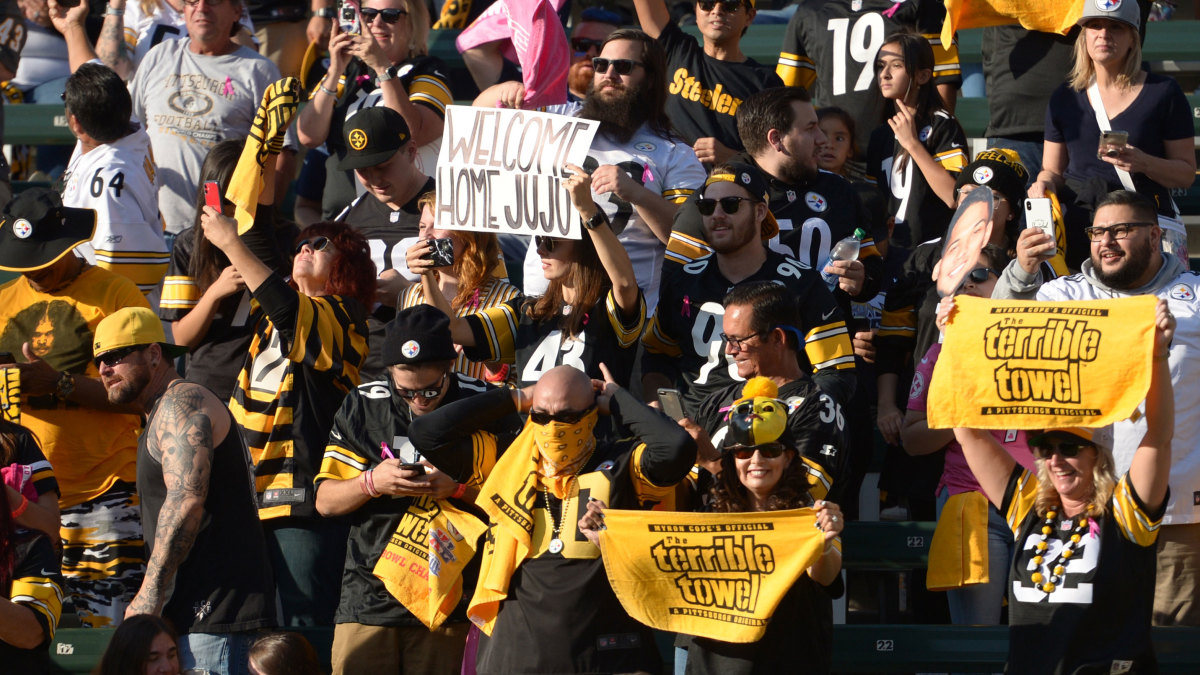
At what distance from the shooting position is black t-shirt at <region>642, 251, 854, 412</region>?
5.96 meters

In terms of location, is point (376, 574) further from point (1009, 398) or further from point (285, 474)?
point (1009, 398)

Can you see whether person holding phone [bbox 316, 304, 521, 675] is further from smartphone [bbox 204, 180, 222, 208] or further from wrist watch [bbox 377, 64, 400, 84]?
wrist watch [bbox 377, 64, 400, 84]

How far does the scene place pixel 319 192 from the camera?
Answer: 8.67m

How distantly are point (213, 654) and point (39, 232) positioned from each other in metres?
2.14

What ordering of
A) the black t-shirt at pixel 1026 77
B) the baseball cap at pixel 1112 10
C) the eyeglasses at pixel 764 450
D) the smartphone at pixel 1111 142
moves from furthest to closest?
1. the black t-shirt at pixel 1026 77
2. the baseball cap at pixel 1112 10
3. the smartphone at pixel 1111 142
4. the eyeglasses at pixel 764 450

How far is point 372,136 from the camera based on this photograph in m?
6.80

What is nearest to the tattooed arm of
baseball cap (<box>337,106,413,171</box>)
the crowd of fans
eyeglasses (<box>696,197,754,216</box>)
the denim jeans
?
the crowd of fans

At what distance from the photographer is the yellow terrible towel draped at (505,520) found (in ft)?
17.6

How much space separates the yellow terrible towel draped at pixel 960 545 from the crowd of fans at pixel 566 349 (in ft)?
0.04

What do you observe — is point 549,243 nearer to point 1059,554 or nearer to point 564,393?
point 564,393

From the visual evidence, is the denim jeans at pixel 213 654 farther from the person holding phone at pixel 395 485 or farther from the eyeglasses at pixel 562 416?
the eyeglasses at pixel 562 416

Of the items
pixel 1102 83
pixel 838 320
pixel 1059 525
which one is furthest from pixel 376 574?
pixel 1102 83

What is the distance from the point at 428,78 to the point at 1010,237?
119 inches

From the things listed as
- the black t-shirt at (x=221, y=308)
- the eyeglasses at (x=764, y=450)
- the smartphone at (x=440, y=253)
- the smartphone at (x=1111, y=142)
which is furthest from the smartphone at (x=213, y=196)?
the smartphone at (x=1111, y=142)
